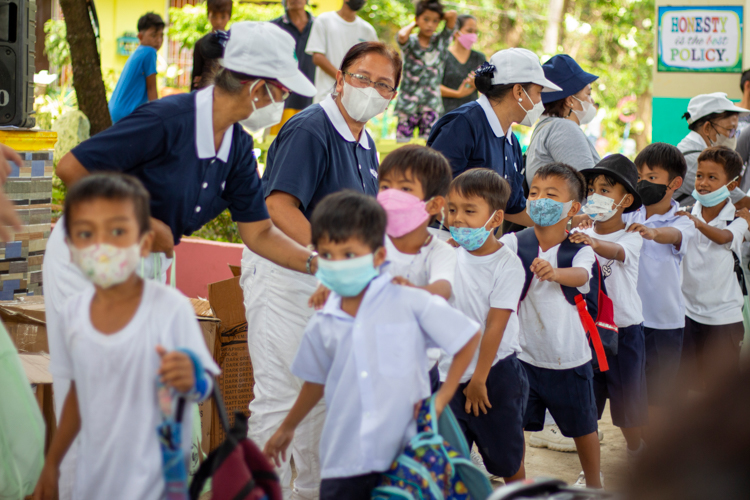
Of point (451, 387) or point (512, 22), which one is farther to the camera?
point (512, 22)

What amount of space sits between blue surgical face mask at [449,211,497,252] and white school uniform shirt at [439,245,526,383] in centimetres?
7

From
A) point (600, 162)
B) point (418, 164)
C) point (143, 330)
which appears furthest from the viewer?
point (600, 162)

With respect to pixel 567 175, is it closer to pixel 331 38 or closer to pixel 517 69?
pixel 517 69

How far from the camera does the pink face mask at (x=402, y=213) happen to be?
2574 mm

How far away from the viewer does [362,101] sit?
10.3 feet

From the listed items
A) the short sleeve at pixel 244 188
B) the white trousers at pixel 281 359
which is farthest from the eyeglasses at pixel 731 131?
the short sleeve at pixel 244 188

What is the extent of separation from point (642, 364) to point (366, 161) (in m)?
1.93

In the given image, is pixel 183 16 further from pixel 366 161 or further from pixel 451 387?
pixel 451 387

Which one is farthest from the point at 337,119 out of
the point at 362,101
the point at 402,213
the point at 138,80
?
the point at 138,80

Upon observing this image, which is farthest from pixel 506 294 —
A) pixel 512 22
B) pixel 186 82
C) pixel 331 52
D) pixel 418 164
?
pixel 512 22

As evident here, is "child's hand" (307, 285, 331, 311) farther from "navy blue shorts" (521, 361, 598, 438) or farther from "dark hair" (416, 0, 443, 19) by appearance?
"dark hair" (416, 0, 443, 19)

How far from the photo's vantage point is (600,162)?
13.9 feet

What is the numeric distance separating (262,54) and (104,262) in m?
1.03

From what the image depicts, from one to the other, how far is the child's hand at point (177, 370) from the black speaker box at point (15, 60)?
286 centimetres
